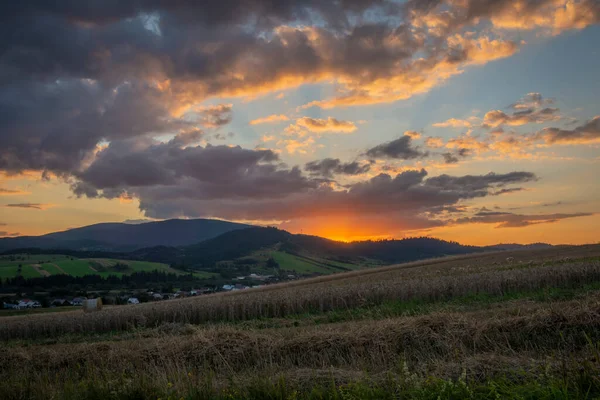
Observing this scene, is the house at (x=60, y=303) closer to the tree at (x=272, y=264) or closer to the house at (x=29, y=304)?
the house at (x=29, y=304)

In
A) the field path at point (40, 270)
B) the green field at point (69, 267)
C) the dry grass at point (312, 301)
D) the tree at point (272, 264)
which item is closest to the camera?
the dry grass at point (312, 301)

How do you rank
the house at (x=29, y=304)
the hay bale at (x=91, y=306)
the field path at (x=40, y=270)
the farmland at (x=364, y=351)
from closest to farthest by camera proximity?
the farmland at (x=364, y=351), the hay bale at (x=91, y=306), the house at (x=29, y=304), the field path at (x=40, y=270)

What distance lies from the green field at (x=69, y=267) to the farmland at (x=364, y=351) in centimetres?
9939

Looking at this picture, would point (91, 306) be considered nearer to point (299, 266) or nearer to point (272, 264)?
point (299, 266)

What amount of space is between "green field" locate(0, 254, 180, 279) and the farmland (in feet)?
326

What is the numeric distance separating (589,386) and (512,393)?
105 centimetres

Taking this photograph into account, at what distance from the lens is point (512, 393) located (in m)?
5.98

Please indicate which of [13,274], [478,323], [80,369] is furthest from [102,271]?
[478,323]

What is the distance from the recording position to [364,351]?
11891 mm

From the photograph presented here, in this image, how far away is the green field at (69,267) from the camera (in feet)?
364

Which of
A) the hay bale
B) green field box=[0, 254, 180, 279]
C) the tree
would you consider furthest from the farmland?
the tree

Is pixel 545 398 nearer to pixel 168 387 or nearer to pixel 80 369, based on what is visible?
pixel 168 387

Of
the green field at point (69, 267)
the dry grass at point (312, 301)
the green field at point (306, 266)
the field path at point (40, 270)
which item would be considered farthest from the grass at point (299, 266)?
the dry grass at point (312, 301)

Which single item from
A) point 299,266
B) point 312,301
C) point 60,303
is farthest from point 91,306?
point 299,266
